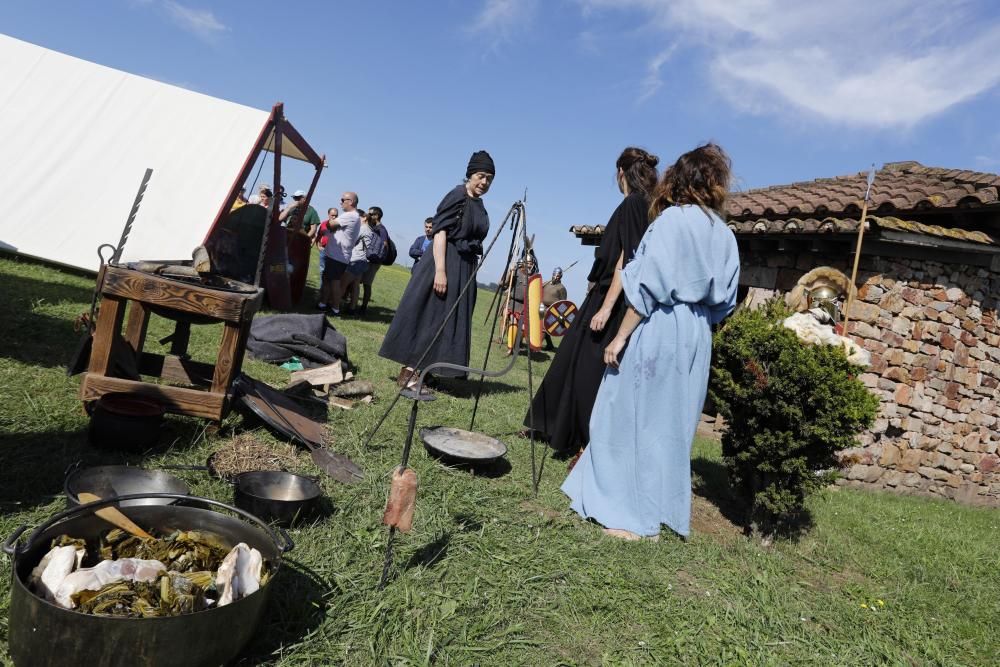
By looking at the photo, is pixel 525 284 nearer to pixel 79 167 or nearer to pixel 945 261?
pixel 945 261

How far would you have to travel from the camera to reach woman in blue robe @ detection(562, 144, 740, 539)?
3412 mm

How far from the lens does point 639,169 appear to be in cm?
428

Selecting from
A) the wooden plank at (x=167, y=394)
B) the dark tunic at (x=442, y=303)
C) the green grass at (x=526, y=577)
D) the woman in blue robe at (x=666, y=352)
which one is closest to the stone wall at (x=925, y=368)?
the green grass at (x=526, y=577)

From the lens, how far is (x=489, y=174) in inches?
211

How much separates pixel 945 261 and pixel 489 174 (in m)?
5.16

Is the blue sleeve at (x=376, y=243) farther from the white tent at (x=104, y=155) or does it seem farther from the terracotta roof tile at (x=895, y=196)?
the terracotta roof tile at (x=895, y=196)

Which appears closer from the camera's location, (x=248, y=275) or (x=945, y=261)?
(x=945, y=261)

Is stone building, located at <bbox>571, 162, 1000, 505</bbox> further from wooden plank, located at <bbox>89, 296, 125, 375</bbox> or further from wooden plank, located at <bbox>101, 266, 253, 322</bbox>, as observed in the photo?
wooden plank, located at <bbox>89, 296, 125, 375</bbox>

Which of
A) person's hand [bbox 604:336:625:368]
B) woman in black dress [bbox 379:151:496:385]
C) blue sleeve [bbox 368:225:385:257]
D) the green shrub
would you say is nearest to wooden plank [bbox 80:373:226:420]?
woman in black dress [bbox 379:151:496:385]

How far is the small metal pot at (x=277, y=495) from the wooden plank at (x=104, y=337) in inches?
45.9

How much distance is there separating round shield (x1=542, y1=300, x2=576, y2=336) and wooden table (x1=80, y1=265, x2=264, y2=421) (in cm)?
857

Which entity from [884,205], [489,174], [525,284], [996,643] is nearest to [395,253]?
[489,174]

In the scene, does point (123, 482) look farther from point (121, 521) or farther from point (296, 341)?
point (296, 341)

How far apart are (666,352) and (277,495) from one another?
6.77ft
